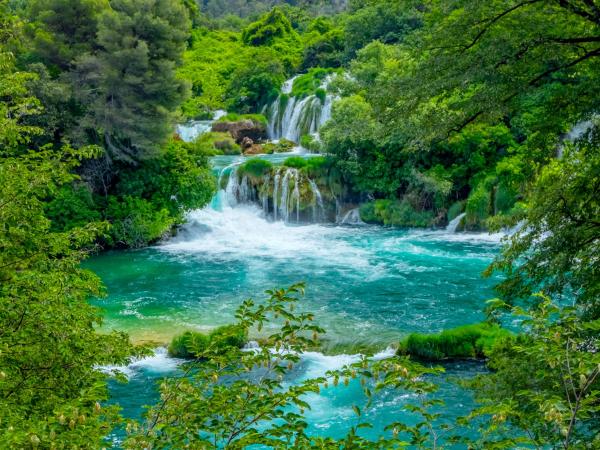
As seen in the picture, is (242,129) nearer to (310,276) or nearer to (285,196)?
(285,196)

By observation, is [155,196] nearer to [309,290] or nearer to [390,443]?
[309,290]

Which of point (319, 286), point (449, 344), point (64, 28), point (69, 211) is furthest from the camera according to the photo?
point (64, 28)

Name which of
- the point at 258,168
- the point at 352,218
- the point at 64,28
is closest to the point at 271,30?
the point at 258,168

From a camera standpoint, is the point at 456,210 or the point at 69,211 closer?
the point at 69,211

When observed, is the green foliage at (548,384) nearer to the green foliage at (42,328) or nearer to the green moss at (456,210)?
the green foliage at (42,328)

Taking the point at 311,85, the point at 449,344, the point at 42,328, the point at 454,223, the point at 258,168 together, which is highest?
the point at 311,85

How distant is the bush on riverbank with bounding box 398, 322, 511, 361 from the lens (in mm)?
10977

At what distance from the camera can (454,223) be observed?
882 inches

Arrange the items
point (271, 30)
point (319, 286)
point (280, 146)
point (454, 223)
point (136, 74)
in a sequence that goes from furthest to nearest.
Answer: point (271, 30) < point (280, 146) < point (454, 223) < point (136, 74) < point (319, 286)

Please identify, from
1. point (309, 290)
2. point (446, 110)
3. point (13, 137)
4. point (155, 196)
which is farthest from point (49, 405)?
point (155, 196)

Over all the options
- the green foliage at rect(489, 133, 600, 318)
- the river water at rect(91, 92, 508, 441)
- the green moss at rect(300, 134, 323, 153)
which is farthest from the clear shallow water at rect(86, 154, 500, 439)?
the green moss at rect(300, 134, 323, 153)

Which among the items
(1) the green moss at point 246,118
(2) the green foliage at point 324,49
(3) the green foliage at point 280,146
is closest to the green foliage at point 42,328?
A: (3) the green foliage at point 280,146

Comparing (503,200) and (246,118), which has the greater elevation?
(246,118)

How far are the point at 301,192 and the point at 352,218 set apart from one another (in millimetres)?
2707
